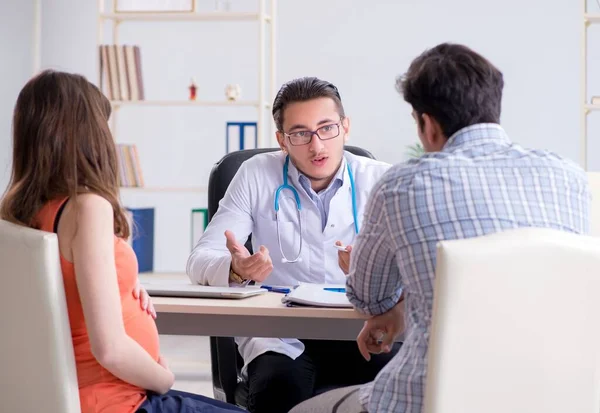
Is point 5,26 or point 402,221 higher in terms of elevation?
point 5,26

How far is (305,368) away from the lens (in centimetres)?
205

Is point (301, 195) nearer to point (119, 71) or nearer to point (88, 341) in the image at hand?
point (88, 341)

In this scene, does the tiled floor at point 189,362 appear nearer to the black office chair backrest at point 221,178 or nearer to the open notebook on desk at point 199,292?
the black office chair backrest at point 221,178

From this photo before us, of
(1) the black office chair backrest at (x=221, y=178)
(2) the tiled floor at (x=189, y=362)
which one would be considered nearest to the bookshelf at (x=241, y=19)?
(2) the tiled floor at (x=189, y=362)

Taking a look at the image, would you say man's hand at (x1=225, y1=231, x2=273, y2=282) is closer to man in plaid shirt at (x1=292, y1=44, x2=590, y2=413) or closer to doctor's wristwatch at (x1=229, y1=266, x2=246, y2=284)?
doctor's wristwatch at (x1=229, y1=266, x2=246, y2=284)

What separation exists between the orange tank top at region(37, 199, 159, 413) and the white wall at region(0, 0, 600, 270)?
12.6 ft

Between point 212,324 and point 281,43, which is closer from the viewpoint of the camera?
point 212,324

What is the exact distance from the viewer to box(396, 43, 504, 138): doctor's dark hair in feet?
4.82

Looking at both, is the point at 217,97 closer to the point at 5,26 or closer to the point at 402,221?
the point at 5,26

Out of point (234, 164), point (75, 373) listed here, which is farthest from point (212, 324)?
point (234, 164)

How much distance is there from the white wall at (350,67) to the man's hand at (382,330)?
145 inches

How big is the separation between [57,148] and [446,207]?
0.65 meters

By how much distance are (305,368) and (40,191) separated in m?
0.86

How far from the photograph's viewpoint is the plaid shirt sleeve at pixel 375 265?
4.74ft
